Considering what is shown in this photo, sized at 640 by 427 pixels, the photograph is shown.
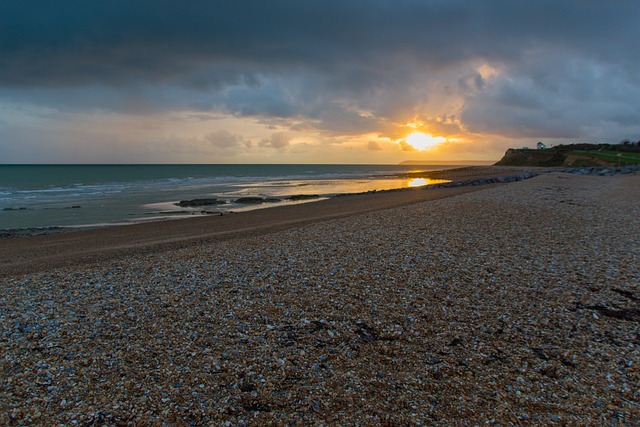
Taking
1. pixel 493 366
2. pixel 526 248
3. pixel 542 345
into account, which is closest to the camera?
pixel 493 366

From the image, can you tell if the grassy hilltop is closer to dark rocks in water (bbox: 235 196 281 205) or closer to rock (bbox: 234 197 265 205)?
dark rocks in water (bbox: 235 196 281 205)

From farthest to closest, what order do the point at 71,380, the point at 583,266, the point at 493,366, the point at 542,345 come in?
the point at 583,266 → the point at 542,345 → the point at 493,366 → the point at 71,380

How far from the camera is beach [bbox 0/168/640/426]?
474cm

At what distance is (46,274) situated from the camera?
1043 cm

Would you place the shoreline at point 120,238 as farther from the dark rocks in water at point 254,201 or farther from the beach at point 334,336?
the dark rocks in water at point 254,201

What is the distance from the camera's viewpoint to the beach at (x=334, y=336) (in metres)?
4.74

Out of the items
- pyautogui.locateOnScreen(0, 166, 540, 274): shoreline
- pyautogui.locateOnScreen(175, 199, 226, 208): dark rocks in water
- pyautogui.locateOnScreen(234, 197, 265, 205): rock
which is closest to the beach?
pyautogui.locateOnScreen(0, 166, 540, 274): shoreline

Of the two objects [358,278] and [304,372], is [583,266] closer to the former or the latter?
[358,278]

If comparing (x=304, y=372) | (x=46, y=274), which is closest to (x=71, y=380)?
(x=304, y=372)

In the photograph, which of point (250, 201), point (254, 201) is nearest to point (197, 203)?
point (250, 201)

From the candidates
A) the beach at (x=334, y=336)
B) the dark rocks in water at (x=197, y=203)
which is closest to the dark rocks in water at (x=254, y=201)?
the dark rocks in water at (x=197, y=203)

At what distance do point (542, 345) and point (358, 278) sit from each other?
395 centimetres

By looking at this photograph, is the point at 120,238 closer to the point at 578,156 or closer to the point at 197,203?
the point at 197,203

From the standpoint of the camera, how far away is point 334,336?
6430 millimetres
